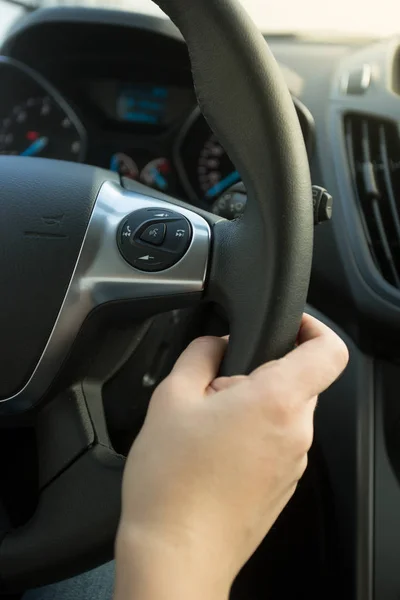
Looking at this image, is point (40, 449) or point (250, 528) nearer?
point (250, 528)

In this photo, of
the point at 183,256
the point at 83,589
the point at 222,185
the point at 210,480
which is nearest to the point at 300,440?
the point at 210,480

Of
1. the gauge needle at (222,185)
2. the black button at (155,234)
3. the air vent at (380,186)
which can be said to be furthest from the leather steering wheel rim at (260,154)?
the gauge needle at (222,185)

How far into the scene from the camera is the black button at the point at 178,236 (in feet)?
1.86

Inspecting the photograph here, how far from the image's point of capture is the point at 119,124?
1253 millimetres

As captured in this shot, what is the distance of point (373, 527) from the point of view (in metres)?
0.83

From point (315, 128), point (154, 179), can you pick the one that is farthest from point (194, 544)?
point (154, 179)

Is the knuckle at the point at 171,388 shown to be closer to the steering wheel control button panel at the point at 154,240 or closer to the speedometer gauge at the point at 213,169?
Result: the steering wheel control button panel at the point at 154,240

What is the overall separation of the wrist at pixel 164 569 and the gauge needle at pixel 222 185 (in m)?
0.81

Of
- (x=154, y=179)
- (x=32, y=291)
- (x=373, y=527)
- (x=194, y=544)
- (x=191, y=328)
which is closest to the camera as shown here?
(x=194, y=544)

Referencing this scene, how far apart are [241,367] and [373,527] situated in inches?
18.7

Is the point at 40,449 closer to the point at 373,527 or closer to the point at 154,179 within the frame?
the point at 373,527

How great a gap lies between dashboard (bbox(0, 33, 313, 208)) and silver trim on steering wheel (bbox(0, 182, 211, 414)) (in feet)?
1.89

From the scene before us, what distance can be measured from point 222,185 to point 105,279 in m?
0.62

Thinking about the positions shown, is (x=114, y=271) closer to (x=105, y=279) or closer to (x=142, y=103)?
(x=105, y=279)
